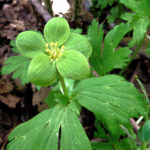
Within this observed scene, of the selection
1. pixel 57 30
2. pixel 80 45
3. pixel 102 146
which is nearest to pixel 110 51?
pixel 80 45

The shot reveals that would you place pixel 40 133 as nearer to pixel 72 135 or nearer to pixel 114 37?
pixel 72 135

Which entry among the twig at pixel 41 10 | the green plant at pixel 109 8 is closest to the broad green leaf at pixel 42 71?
the twig at pixel 41 10

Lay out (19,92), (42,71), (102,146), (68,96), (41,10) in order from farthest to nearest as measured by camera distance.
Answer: (41,10)
(19,92)
(102,146)
(68,96)
(42,71)

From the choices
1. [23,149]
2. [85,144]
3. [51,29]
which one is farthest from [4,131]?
[51,29]

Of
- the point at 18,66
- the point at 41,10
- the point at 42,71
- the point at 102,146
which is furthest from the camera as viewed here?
the point at 41,10

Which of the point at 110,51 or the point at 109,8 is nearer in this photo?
the point at 110,51

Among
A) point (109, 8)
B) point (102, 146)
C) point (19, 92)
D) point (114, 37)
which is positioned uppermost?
point (109, 8)

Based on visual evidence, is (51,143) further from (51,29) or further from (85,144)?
(51,29)
